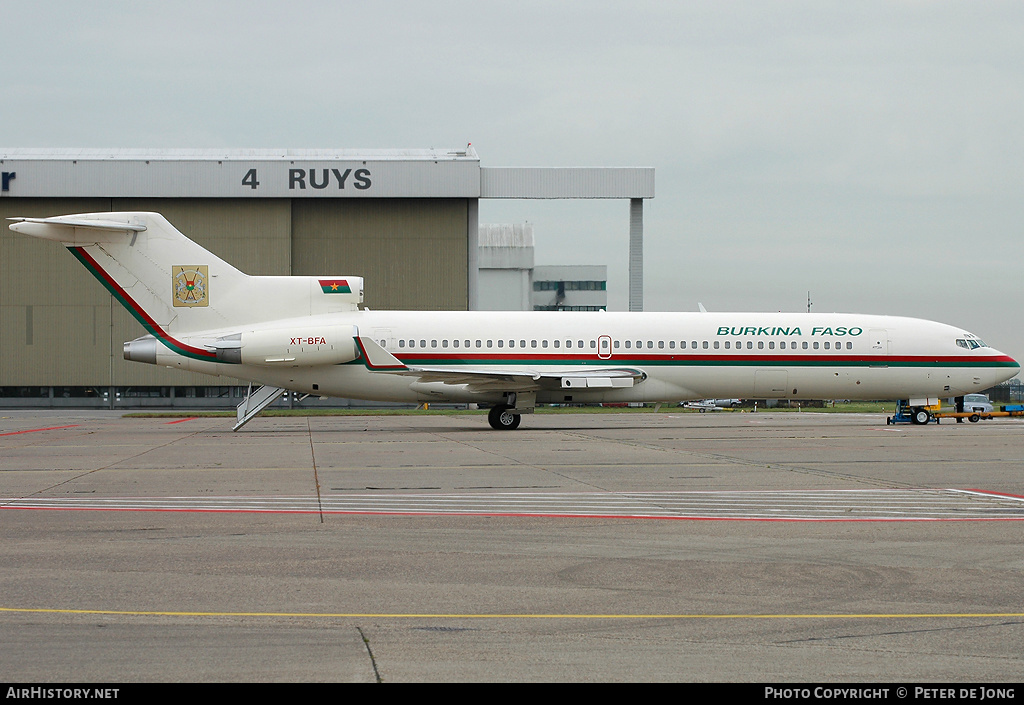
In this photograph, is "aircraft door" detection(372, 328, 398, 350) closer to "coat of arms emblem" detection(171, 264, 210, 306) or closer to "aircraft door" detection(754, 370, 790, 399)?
"coat of arms emblem" detection(171, 264, 210, 306)

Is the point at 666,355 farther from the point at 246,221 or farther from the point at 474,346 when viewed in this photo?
the point at 246,221

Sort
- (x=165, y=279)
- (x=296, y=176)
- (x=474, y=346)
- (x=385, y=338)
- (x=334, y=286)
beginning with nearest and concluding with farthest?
1. (x=165, y=279)
2. (x=385, y=338)
3. (x=474, y=346)
4. (x=334, y=286)
5. (x=296, y=176)

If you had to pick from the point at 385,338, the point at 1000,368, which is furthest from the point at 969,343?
the point at 385,338

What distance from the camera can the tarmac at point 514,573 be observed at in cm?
545

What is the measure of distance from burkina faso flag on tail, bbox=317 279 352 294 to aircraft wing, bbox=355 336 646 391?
2.01 m

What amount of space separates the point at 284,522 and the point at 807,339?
24.7 meters

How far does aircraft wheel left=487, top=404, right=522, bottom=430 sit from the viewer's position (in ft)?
99.0

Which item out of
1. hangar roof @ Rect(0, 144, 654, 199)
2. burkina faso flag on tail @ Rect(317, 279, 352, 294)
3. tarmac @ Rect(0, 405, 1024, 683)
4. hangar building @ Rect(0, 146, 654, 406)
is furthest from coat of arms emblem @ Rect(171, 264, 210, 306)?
hangar roof @ Rect(0, 144, 654, 199)

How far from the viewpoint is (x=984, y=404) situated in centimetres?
4491

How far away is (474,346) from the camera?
1217 inches

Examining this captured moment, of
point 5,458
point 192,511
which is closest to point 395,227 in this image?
point 5,458

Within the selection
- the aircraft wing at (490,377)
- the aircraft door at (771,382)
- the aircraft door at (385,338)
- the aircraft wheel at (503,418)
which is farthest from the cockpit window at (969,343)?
the aircraft door at (385,338)

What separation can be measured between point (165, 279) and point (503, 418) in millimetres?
11151

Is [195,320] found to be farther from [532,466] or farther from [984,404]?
[984,404]
